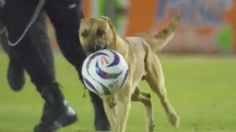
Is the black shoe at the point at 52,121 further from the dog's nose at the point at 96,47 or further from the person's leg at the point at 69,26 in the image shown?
the dog's nose at the point at 96,47

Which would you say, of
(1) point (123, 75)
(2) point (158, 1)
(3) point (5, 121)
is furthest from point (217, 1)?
(1) point (123, 75)

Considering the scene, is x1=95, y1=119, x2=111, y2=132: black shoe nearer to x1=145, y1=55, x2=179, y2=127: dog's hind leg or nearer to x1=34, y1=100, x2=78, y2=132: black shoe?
x1=34, y1=100, x2=78, y2=132: black shoe

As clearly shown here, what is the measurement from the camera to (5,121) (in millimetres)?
8047

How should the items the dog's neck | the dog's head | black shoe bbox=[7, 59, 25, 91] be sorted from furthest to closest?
black shoe bbox=[7, 59, 25, 91]
the dog's neck
the dog's head

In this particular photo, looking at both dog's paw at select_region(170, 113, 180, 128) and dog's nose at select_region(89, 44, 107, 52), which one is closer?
dog's nose at select_region(89, 44, 107, 52)

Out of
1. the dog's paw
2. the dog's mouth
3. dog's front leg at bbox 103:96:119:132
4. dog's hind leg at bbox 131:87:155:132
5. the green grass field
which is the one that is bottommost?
the green grass field

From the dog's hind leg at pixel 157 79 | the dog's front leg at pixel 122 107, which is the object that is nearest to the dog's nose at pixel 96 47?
the dog's front leg at pixel 122 107

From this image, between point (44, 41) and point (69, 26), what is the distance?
0.91 ft

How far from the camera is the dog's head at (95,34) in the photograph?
5973 millimetres

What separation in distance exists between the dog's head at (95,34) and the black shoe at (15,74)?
2437 millimetres

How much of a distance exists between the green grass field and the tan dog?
1.40ft

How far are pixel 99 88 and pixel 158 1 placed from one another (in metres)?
12.4

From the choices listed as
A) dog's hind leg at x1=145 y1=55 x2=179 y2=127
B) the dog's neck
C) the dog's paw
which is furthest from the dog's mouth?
the dog's paw

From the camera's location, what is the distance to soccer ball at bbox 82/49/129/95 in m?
6.04
